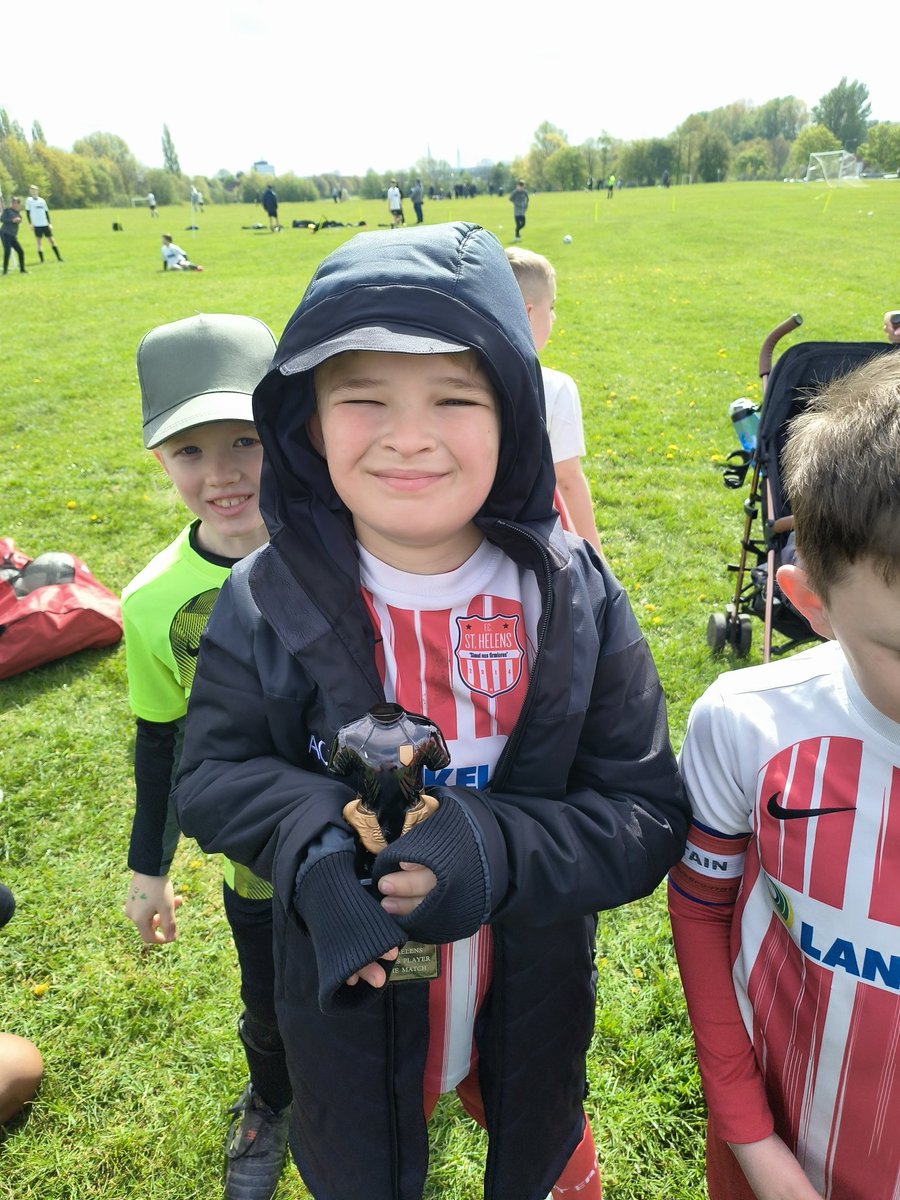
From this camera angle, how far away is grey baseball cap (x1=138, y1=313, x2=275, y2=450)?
5.94ft

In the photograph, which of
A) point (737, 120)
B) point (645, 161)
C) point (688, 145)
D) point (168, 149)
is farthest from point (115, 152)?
point (737, 120)

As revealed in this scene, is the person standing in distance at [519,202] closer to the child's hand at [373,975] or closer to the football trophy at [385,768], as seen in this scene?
the football trophy at [385,768]

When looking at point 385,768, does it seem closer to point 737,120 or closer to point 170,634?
point 170,634

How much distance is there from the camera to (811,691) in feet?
3.96

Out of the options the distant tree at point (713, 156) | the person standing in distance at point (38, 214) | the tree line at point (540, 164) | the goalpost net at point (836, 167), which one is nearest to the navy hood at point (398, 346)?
the person standing in distance at point (38, 214)

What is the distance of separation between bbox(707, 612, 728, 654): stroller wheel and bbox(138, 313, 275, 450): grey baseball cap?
3.36 metres

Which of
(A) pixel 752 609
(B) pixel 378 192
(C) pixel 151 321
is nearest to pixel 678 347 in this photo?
(A) pixel 752 609

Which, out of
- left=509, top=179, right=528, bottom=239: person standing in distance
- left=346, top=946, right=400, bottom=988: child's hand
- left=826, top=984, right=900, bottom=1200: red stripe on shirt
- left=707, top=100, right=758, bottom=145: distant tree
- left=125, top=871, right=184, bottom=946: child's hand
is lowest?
left=125, top=871, right=184, bottom=946: child's hand

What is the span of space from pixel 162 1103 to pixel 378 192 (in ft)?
330

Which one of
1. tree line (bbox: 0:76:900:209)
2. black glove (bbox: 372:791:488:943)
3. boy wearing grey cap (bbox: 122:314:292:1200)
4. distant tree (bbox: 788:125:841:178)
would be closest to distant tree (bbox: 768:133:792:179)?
tree line (bbox: 0:76:900:209)

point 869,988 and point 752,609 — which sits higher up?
point 869,988

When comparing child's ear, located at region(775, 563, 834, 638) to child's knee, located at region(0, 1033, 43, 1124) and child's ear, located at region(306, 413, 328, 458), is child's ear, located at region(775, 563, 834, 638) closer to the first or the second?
child's ear, located at region(306, 413, 328, 458)

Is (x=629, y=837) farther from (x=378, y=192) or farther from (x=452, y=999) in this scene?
(x=378, y=192)

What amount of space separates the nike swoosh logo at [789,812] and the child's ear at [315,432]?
0.97m
